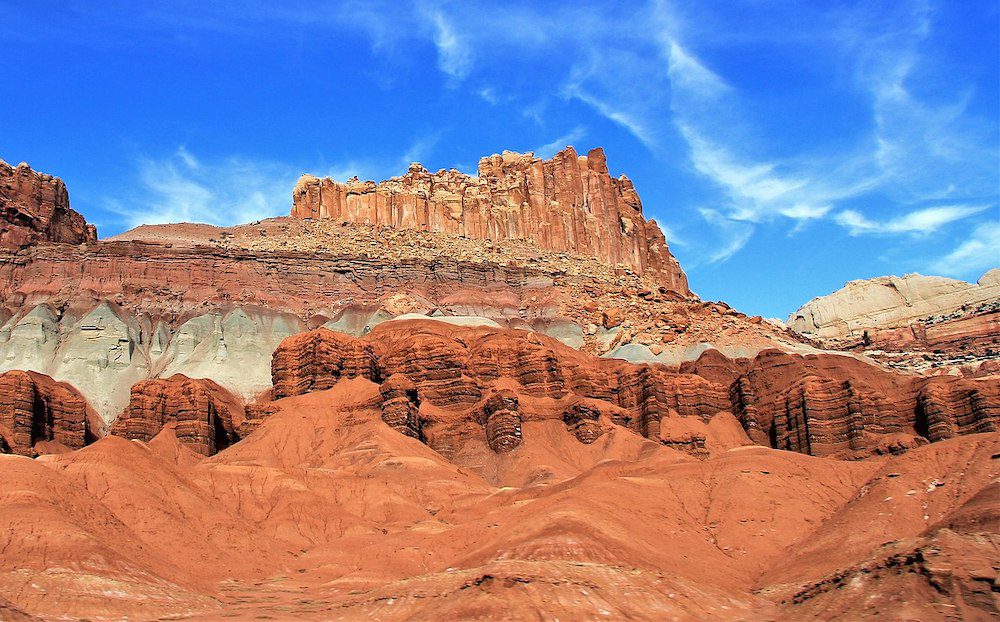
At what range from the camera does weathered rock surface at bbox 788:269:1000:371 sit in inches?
4744

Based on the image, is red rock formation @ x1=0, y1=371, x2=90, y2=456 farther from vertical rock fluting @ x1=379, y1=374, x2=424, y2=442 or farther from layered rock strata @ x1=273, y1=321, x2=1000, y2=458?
vertical rock fluting @ x1=379, y1=374, x2=424, y2=442

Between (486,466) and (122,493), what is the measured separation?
2783 centimetres

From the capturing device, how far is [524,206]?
561ft

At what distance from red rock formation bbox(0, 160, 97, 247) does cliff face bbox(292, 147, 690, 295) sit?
38.1 meters

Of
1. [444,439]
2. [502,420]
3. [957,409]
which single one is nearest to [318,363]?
[444,439]

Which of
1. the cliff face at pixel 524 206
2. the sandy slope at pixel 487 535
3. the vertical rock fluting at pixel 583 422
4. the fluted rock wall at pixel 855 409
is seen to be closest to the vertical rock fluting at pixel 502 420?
the sandy slope at pixel 487 535

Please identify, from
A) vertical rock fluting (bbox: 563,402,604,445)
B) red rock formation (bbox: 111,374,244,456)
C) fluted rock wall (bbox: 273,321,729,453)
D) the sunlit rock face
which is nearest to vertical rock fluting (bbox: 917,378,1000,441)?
fluted rock wall (bbox: 273,321,729,453)

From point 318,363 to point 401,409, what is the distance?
12766 mm

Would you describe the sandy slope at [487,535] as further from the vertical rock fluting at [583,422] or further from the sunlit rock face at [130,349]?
the sunlit rock face at [130,349]

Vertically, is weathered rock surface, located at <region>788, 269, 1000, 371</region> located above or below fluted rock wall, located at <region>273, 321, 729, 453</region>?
above

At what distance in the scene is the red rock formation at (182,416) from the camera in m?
82.8

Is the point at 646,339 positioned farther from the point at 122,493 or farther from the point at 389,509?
the point at 122,493

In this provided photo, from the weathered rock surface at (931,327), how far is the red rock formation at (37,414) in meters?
82.8

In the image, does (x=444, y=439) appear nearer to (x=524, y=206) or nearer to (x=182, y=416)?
(x=182, y=416)
